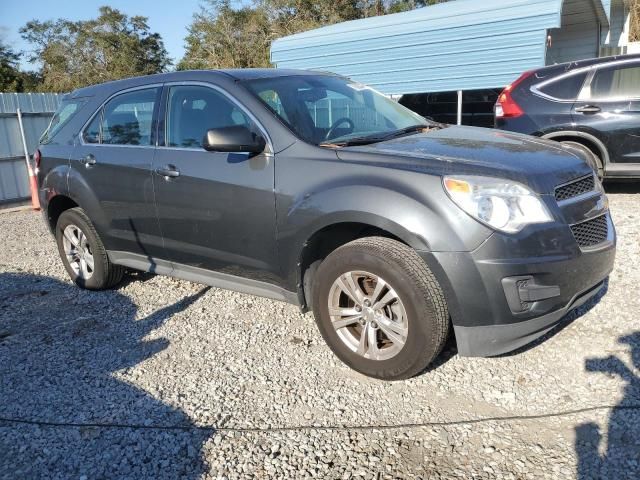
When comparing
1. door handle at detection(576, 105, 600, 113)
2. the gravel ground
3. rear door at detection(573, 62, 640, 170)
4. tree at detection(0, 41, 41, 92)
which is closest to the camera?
the gravel ground

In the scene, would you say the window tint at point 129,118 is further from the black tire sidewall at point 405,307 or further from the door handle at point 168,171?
the black tire sidewall at point 405,307

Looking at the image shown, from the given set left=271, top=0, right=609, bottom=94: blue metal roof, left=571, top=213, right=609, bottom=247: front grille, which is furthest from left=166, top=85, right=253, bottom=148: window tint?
left=271, top=0, right=609, bottom=94: blue metal roof

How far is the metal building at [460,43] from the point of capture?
11266 millimetres

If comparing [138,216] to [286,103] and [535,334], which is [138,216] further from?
[535,334]

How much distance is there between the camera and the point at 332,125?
3.71 metres

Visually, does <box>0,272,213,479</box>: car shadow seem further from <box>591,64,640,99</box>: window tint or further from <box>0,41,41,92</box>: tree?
<box>0,41,41,92</box>: tree

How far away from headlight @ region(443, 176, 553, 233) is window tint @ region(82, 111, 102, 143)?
3170 mm

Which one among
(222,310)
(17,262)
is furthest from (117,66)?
(222,310)

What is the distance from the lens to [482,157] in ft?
9.98

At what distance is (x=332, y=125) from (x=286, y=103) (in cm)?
34

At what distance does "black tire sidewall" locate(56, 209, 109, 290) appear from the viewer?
475 centimetres

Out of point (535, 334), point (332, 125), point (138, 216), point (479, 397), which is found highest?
point (332, 125)

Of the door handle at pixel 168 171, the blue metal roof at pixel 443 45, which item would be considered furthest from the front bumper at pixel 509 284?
the blue metal roof at pixel 443 45

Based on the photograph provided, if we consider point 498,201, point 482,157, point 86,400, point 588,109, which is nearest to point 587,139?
point 588,109
